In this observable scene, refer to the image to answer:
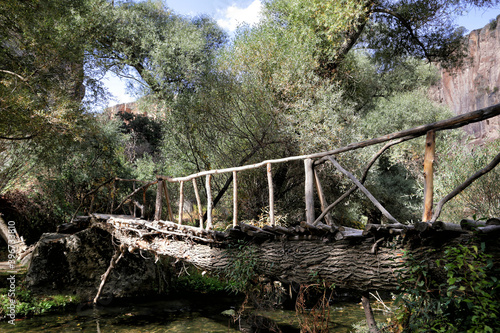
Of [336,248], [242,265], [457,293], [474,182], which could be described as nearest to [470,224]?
[457,293]

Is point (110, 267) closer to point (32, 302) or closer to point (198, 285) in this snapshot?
point (32, 302)

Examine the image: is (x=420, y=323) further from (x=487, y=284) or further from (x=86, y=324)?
(x=86, y=324)

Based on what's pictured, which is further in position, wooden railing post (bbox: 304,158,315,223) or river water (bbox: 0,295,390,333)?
river water (bbox: 0,295,390,333)

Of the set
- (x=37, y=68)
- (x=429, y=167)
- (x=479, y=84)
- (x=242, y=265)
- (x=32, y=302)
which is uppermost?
(x=479, y=84)

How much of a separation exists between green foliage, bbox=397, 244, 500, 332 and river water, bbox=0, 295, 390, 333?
14.6 ft

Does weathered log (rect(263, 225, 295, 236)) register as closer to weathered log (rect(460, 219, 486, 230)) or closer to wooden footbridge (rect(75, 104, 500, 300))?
wooden footbridge (rect(75, 104, 500, 300))

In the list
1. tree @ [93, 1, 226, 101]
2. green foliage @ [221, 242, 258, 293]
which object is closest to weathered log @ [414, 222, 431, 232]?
green foliage @ [221, 242, 258, 293]

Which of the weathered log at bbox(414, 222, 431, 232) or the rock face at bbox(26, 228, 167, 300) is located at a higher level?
the weathered log at bbox(414, 222, 431, 232)

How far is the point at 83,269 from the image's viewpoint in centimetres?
959

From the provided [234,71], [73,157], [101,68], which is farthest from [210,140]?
[101,68]

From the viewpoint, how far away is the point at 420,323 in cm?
278

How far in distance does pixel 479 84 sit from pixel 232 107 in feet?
71.5

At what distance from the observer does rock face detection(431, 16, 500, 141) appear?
23.6 metres

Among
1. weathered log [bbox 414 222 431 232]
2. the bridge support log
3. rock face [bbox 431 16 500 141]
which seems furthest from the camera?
rock face [bbox 431 16 500 141]
